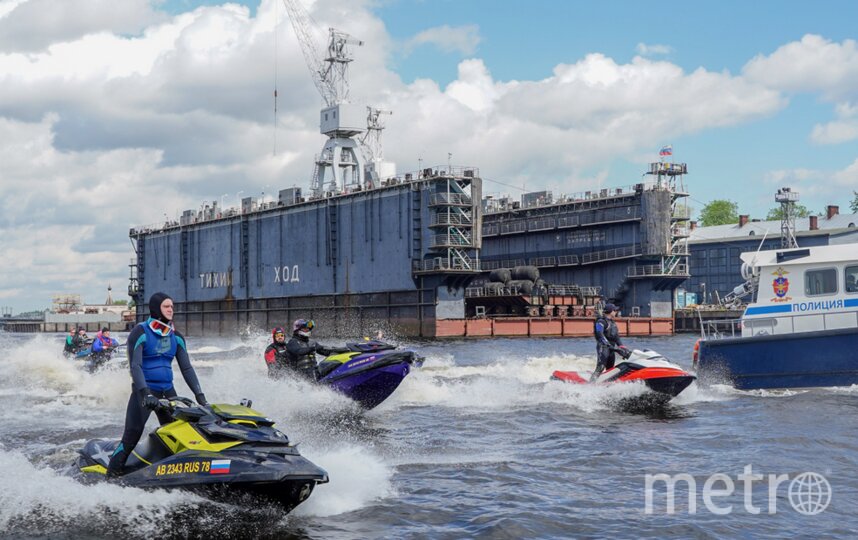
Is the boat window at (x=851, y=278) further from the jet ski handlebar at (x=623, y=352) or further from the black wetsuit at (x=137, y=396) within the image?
the black wetsuit at (x=137, y=396)

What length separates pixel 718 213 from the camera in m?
148

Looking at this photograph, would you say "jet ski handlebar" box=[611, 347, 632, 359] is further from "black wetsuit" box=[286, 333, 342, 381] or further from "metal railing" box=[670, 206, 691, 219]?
"metal railing" box=[670, 206, 691, 219]

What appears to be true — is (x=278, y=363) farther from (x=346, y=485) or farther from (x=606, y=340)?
(x=346, y=485)

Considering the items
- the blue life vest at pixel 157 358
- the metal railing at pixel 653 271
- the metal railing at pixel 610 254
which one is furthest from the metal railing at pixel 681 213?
the blue life vest at pixel 157 358

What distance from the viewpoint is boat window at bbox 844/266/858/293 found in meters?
21.2

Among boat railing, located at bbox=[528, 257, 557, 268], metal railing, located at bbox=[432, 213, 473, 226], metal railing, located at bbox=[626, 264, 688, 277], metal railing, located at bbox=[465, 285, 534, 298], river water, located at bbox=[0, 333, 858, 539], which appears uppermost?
metal railing, located at bbox=[432, 213, 473, 226]

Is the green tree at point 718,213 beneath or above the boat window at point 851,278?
above

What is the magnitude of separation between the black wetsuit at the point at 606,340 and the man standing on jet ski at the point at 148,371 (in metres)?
11.4

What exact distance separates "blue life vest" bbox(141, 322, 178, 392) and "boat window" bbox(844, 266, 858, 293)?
17086mm

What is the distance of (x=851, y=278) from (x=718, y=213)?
13230 cm

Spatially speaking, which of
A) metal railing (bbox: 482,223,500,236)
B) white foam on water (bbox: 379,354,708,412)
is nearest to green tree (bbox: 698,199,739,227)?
metal railing (bbox: 482,223,500,236)

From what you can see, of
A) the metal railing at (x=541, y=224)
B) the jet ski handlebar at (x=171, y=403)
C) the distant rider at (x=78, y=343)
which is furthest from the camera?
→ the metal railing at (x=541, y=224)

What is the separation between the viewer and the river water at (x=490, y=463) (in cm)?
970

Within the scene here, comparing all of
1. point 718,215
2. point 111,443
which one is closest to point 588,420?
point 111,443
